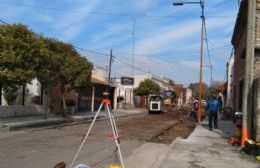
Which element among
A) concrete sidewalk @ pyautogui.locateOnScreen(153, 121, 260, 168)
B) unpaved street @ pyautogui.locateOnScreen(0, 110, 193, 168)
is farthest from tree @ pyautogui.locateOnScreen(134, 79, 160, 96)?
concrete sidewalk @ pyautogui.locateOnScreen(153, 121, 260, 168)

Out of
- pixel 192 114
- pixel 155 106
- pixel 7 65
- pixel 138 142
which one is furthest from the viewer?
pixel 155 106

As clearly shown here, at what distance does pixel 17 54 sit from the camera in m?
26.0

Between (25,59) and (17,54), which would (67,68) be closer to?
(25,59)

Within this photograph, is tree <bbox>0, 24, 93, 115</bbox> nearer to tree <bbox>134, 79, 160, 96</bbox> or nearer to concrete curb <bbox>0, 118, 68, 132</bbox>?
concrete curb <bbox>0, 118, 68, 132</bbox>

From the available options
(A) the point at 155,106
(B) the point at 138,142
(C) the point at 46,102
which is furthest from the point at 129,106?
(B) the point at 138,142

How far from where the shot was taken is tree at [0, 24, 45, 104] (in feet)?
83.3

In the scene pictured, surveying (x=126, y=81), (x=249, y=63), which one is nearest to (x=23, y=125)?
(x=249, y=63)

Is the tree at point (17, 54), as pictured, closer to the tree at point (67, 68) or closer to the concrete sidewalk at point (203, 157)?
the tree at point (67, 68)

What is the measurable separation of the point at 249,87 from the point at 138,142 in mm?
4909

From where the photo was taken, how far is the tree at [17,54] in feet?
83.3

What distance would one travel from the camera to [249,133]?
1733 centimetres

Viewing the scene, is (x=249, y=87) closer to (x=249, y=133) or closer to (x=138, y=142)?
(x=249, y=133)

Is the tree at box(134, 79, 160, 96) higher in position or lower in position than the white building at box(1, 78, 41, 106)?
higher

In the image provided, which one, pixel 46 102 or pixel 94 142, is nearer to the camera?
pixel 94 142
